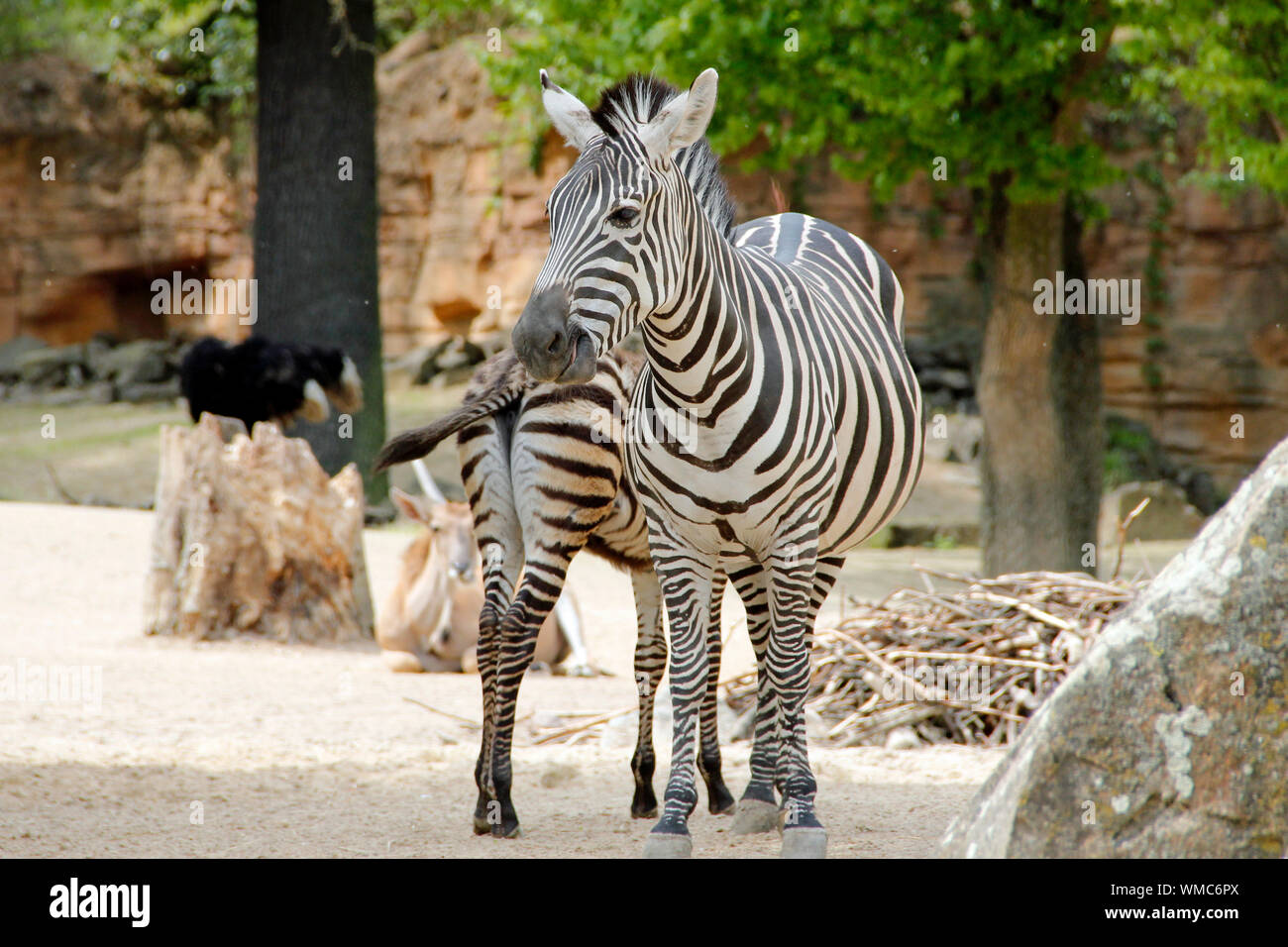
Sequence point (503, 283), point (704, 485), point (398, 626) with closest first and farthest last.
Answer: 1. point (704, 485)
2. point (398, 626)
3. point (503, 283)

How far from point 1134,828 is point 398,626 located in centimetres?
620

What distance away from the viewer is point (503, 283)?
22.7 m

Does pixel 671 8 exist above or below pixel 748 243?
above

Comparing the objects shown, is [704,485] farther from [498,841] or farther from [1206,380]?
[1206,380]

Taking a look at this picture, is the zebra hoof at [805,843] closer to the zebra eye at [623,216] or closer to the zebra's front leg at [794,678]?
the zebra's front leg at [794,678]

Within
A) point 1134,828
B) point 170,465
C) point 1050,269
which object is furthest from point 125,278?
point 1134,828

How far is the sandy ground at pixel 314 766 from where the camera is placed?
4.44m

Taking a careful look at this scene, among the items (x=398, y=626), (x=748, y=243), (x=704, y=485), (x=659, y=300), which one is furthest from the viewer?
(x=398, y=626)

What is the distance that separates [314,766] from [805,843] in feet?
8.80

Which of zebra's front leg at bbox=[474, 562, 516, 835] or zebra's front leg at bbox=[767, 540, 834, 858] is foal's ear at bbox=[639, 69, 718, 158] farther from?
zebra's front leg at bbox=[474, 562, 516, 835]

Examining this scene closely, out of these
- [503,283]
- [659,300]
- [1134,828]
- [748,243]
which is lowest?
[1134,828]

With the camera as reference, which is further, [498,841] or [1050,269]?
[1050,269]

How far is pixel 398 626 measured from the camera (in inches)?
328

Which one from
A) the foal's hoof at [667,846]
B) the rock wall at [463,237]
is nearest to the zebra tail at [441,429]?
the foal's hoof at [667,846]
